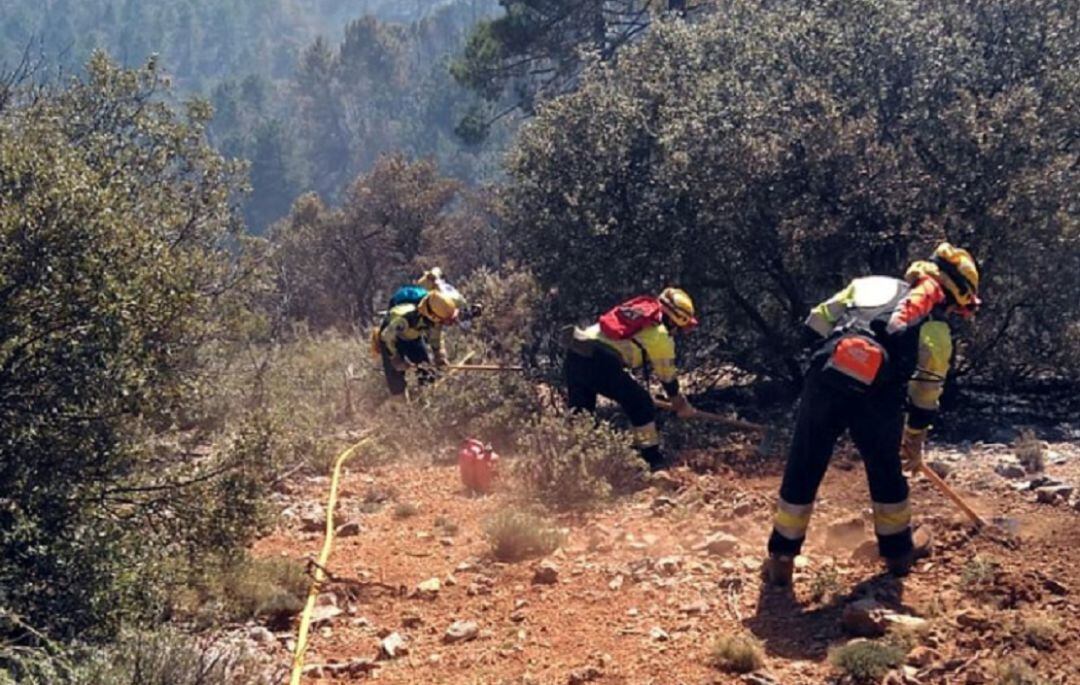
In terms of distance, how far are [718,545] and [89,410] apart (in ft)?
12.2

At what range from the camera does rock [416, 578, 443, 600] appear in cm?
659

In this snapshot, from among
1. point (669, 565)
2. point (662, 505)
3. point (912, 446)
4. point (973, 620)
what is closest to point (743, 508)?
point (662, 505)

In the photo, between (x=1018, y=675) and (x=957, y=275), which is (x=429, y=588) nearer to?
(x=1018, y=675)

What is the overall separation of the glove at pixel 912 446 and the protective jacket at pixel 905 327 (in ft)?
0.27

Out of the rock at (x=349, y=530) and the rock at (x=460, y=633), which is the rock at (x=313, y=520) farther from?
the rock at (x=460, y=633)

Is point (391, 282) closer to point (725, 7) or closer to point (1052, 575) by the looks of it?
point (725, 7)

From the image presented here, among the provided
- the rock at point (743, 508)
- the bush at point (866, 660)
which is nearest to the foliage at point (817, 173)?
the rock at point (743, 508)

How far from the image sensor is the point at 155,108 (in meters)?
11.6

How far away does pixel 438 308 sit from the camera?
1148 cm

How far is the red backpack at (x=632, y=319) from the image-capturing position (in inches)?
351

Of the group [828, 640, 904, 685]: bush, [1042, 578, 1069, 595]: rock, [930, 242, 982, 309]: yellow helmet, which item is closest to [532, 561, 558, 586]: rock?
[828, 640, 904, 685]: bush

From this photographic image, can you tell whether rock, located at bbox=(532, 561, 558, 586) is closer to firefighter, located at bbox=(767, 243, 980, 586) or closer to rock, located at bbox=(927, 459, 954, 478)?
firefighter, located at bbox=(767, 243, 980, 586)

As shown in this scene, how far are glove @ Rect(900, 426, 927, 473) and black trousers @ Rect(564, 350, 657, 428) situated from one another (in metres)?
2.75

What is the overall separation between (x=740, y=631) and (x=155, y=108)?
8.70 metres
